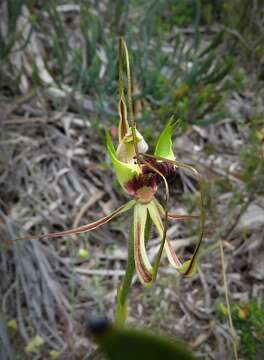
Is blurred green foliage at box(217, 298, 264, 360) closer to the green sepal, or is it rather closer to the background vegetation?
the background vegetation

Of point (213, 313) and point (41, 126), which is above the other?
point (41, 126)

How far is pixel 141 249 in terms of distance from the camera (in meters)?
0.83

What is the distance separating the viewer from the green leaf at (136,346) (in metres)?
0.21

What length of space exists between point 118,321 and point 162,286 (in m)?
1.07

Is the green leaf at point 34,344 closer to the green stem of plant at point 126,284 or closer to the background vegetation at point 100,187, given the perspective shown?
the background vegetation at point 100,187

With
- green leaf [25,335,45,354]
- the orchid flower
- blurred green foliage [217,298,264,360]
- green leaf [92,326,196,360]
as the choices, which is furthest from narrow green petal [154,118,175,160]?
green leaf [25,335,45,354]

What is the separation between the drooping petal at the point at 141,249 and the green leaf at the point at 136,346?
1.94 ft

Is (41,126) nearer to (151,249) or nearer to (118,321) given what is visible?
(151,249)

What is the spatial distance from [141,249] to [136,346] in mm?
626

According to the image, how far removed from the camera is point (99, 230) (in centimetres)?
208

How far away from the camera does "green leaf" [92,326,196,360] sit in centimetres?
21

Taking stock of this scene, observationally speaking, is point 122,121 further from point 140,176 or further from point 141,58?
point 141,58

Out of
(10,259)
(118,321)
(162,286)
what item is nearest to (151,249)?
(162,286)

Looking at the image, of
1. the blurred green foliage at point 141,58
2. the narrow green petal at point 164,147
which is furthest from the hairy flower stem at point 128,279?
the blurred green foliage at point 141,58
